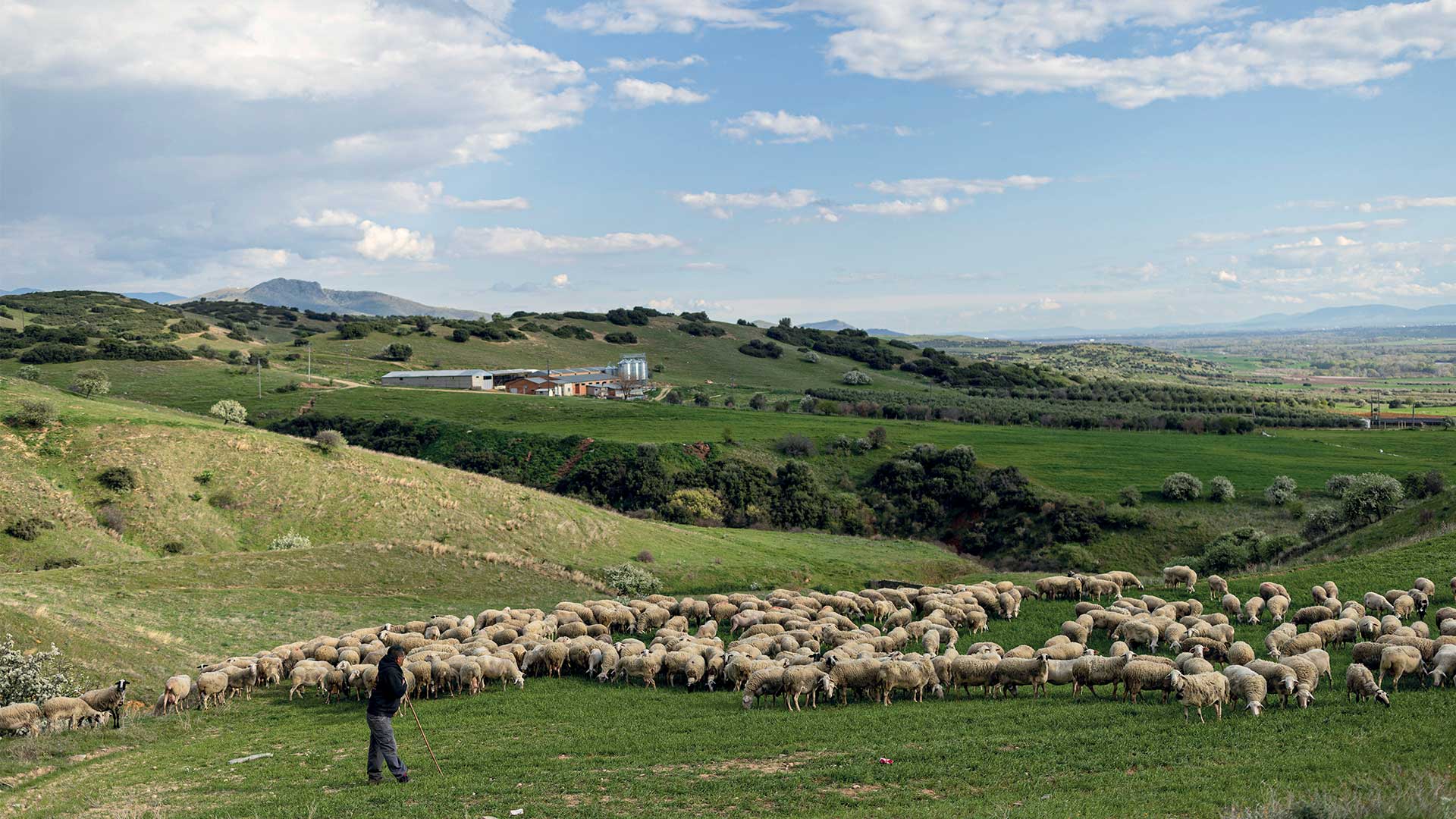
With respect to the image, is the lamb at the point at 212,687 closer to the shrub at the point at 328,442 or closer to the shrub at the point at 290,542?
the shrub at the point at 290,542

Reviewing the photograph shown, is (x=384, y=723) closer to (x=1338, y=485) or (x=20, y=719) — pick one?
(x=20, y=719)

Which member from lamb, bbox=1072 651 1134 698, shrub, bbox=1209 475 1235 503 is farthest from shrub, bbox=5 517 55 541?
shrub, bbox=1209 475 1235 503

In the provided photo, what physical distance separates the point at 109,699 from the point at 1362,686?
2572 cm

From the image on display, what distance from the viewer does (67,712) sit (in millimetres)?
19391

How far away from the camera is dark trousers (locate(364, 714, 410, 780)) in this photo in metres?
15.5

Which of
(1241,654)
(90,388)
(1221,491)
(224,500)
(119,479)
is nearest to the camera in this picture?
(1241,654)

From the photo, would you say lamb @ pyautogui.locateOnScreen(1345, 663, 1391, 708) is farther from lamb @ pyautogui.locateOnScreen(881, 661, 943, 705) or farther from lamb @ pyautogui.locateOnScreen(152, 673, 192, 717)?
lamb @ pyautogui.locateOnScreen(152, 673, 192, 717)

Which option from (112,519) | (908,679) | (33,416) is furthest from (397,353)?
(908,679)

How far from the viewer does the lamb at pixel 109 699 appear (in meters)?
19.9

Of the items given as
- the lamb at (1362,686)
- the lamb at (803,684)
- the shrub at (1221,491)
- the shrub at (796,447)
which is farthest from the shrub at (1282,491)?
the lamb at (803,684)

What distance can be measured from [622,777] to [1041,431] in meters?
87.9

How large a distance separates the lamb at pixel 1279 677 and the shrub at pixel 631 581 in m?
27.9

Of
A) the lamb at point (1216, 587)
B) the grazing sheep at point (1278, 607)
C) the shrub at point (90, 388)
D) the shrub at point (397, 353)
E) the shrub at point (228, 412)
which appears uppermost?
the shrub at point (397, 353)

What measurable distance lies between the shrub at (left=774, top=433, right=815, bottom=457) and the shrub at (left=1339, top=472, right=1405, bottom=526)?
4231cm
